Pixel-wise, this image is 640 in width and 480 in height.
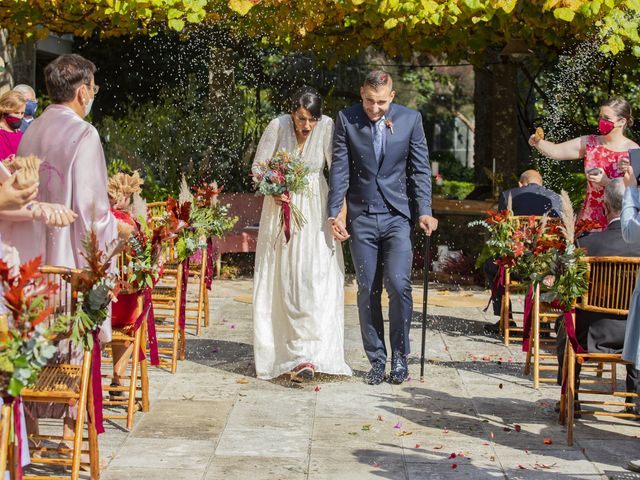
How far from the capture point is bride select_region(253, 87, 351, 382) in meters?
7.96

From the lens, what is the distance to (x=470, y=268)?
46.1 ft

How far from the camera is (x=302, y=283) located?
8.02 m

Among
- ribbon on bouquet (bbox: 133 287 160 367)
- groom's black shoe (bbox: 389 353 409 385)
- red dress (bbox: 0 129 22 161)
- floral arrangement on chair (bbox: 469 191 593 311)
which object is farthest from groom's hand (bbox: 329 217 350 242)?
red dress (bbox: 0 129 22 161)

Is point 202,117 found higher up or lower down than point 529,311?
higher up

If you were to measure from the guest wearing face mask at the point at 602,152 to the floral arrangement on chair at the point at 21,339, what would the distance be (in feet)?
18.0

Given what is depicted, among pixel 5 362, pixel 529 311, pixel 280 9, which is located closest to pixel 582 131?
pixel 280 9

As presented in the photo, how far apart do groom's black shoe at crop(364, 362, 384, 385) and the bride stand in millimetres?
194

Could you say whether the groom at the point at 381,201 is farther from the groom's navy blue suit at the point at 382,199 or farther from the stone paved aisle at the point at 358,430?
the stone paved aisle at the point at 358,430

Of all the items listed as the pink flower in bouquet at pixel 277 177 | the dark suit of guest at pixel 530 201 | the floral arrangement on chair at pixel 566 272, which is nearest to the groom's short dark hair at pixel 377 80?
the pink flower in bouquet at pixel 277 177

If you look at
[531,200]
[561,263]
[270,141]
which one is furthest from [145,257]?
[531,200]

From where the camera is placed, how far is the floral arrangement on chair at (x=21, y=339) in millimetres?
3904

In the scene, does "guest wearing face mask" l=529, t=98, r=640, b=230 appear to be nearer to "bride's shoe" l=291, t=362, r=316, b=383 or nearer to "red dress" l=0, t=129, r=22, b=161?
"bride's shoe" l=291, t=362, r=316, b=383

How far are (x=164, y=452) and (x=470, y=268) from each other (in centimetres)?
855

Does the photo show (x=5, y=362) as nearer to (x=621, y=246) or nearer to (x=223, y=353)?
(x=621, y=246)
